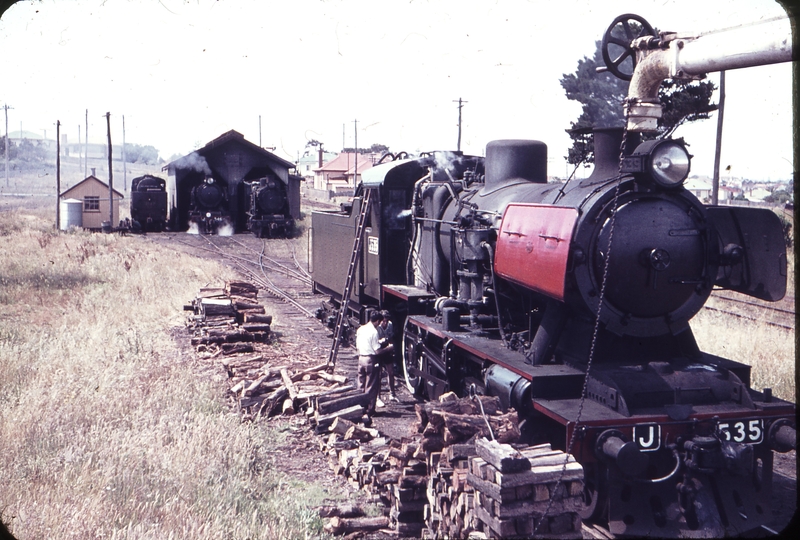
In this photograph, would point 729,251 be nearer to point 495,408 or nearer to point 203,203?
point 495,408

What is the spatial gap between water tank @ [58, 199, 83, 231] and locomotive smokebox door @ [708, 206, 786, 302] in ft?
116

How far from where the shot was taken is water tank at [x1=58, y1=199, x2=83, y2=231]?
3634cm

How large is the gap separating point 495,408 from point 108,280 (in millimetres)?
15391

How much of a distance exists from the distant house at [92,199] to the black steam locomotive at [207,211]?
515 cm

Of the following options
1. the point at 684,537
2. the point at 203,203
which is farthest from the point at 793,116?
the point at 203,203

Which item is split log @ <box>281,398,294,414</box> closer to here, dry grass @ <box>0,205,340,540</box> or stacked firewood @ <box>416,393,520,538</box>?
dry grass @ <box>0,205,340,540</box>

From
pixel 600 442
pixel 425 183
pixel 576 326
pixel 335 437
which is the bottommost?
pixel 335 437

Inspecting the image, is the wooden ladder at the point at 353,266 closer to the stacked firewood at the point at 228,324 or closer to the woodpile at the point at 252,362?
Result: the woodpile at the point at 252,362

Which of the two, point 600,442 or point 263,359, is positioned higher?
point 600,442

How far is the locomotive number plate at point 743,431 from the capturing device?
5.74 m

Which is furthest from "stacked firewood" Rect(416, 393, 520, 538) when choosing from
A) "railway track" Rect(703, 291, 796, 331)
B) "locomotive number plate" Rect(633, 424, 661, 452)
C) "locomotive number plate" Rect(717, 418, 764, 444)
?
"railway track" Rect(703, 291, 796, 331)

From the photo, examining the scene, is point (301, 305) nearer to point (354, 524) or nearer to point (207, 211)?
point (354, 524)

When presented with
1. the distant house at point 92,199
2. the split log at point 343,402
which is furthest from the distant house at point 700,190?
the distant house at point 92,199

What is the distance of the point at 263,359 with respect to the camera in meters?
11.3
